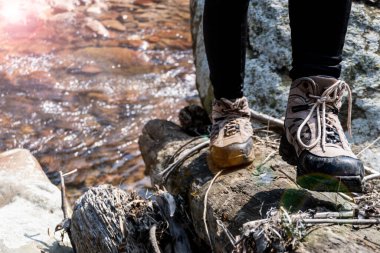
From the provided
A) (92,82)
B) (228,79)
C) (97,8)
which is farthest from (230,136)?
(97,8)

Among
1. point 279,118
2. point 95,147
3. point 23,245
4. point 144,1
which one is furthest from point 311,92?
point 144,1

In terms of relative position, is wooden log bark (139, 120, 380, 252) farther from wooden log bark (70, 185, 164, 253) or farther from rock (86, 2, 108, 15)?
rock (86, 2, 108, 15)

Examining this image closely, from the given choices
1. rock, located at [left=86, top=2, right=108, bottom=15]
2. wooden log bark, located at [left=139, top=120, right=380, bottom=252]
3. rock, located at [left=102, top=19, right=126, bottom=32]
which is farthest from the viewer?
rock, located at [left=86, top=2, right=108, bottom=15]

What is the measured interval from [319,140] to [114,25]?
5036 mm

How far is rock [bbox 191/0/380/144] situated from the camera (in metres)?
2.61

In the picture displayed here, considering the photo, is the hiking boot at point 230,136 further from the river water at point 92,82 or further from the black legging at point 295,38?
the river water at point 92,82

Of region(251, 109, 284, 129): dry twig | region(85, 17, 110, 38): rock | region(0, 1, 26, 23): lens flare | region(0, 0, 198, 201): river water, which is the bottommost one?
region(0, 0, 198, 201): river water

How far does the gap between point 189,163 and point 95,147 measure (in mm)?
1983

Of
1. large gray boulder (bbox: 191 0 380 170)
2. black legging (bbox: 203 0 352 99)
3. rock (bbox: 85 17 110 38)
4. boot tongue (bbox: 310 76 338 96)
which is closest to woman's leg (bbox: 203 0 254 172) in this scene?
black legging (bbox: 203 0 352 99)

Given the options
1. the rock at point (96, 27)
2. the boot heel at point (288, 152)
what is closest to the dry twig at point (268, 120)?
the boot heel at point (288, 152)

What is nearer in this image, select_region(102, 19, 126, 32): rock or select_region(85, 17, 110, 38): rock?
select_region(85, 17, 110, 38): rock

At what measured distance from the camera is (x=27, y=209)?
2781 mm

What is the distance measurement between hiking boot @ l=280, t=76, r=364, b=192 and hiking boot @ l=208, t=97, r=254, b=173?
0.16 meters

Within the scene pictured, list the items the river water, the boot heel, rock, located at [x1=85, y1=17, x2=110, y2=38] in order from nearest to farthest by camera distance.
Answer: the boot heel, the river water, rock, located at [x1=85, y1=17, x2=110, y2=38]
